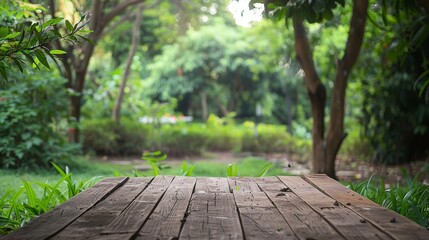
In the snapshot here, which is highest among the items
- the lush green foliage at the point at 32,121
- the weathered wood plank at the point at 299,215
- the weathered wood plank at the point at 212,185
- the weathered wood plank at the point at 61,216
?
the lush green foliage at the point at 32,121

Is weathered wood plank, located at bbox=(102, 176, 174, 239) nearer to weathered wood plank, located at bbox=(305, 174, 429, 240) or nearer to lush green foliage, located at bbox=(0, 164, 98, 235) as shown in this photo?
lush green foliage, located at bbox=(0, 164, 98, 235)

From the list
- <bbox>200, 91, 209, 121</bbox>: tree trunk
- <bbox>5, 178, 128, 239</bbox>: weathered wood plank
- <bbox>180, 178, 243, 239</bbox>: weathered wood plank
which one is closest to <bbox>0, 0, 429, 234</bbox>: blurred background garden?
<bbox>5, 178, 128, 239</bbox>: weathered wood plank

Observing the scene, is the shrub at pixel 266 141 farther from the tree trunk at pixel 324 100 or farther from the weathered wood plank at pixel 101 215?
the weathered wood plank at pixel 101 215

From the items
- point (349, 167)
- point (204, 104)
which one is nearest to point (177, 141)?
point (349, 167)

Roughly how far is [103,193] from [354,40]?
4034 mm

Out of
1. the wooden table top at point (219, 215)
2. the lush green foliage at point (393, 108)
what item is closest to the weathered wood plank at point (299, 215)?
the wooden table top at point (219, 215)

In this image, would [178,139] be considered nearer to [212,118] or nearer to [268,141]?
[268,141]

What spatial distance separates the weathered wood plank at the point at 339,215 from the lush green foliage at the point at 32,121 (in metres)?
3.25

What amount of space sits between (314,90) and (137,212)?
165 inches

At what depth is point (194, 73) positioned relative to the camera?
1850 cm

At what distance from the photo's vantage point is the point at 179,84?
18.6 metres

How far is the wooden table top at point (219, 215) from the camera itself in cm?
166

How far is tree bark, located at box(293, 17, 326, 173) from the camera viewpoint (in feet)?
19.1

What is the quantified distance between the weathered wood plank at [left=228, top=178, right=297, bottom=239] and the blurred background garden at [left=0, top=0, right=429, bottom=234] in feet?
3.40
